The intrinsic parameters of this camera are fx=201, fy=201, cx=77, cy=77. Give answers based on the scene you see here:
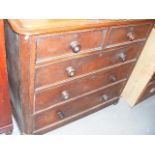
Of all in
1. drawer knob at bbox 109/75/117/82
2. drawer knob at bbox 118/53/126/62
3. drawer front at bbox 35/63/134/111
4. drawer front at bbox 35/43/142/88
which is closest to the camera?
drawer front at bbox 35/43/142/88

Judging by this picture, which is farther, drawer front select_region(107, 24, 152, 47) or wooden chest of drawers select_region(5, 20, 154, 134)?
drawer front select_region(107, 24, 152, 47)

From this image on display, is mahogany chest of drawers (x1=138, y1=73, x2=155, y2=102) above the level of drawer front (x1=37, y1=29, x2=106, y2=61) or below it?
below

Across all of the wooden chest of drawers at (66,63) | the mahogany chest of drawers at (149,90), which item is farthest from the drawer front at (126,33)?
the mahogany chest of drawers at (149,90)

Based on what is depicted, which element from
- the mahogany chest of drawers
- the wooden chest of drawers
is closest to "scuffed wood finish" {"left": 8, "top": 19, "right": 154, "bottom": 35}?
the wooden chest of drawers

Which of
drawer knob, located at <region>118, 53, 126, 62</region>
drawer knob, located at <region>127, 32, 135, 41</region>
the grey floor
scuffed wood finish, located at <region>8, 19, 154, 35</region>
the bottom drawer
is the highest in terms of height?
scuffed wood finish, located at <region>8, 19, 154, 35</region>

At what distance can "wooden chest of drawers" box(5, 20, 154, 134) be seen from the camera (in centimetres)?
85

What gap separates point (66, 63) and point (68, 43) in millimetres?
130

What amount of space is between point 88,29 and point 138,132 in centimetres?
108

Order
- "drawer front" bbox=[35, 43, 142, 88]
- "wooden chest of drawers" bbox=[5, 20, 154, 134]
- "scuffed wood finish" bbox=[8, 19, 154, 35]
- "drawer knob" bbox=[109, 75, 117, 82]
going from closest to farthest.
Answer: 1. "scuffed wood finish" bbox=[8, 19, 154, 35]
2. "wooden chest of drawers" bbox=[5, 20, 154, 134]
3. "drawer front" bbox=[35, 43, 142, 88]
4. "drawer knob" bbox=[109, 75, 117, 82]

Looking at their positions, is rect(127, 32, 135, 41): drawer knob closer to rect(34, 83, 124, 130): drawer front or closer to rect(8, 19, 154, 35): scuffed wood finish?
rect(8, 19, 154, 35): scuffed wood finish

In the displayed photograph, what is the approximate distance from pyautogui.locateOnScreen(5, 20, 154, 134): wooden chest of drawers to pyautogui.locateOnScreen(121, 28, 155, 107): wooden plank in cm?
16

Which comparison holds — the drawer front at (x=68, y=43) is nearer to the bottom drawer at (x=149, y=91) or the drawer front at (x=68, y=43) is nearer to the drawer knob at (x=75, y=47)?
the drawer knob at (x=75, y=47)

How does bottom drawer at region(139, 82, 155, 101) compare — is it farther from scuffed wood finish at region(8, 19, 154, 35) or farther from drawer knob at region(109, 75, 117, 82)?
scuffed wood finish at region(8, 19, 154, 35)
